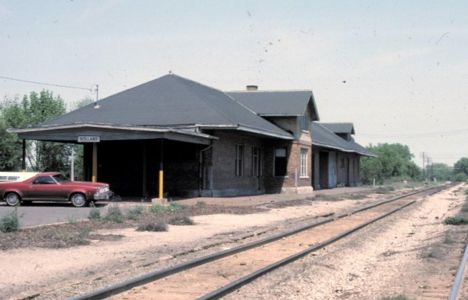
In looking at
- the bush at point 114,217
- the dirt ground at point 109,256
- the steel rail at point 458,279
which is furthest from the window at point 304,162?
the steel rail at point 458,279

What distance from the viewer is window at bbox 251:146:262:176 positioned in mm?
38450

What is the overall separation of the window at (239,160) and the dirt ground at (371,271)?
1852 cm

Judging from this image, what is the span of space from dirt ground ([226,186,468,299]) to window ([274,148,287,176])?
24.3 metres

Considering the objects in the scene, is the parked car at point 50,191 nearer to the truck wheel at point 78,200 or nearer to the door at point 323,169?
the truck wheel at point 78,200

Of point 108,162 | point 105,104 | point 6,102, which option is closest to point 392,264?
point 108,162

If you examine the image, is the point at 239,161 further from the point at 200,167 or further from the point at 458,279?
the point at 458,279

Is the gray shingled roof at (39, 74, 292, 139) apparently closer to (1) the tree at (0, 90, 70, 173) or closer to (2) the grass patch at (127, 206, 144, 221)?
(2) the grass patch at (127, 206, 144, 221)

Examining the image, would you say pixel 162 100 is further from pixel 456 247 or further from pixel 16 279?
pixel 16 279

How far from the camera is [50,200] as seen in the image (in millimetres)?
24500

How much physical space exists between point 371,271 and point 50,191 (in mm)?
16366

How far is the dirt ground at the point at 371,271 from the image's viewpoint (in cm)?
876

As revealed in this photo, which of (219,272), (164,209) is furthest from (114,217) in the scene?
(219,272)

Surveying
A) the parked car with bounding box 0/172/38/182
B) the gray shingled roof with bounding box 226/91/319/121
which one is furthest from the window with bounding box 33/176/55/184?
the gray shingled roof with bounding box 226/91/319/121

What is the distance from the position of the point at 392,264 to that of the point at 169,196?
1988 centimetres
